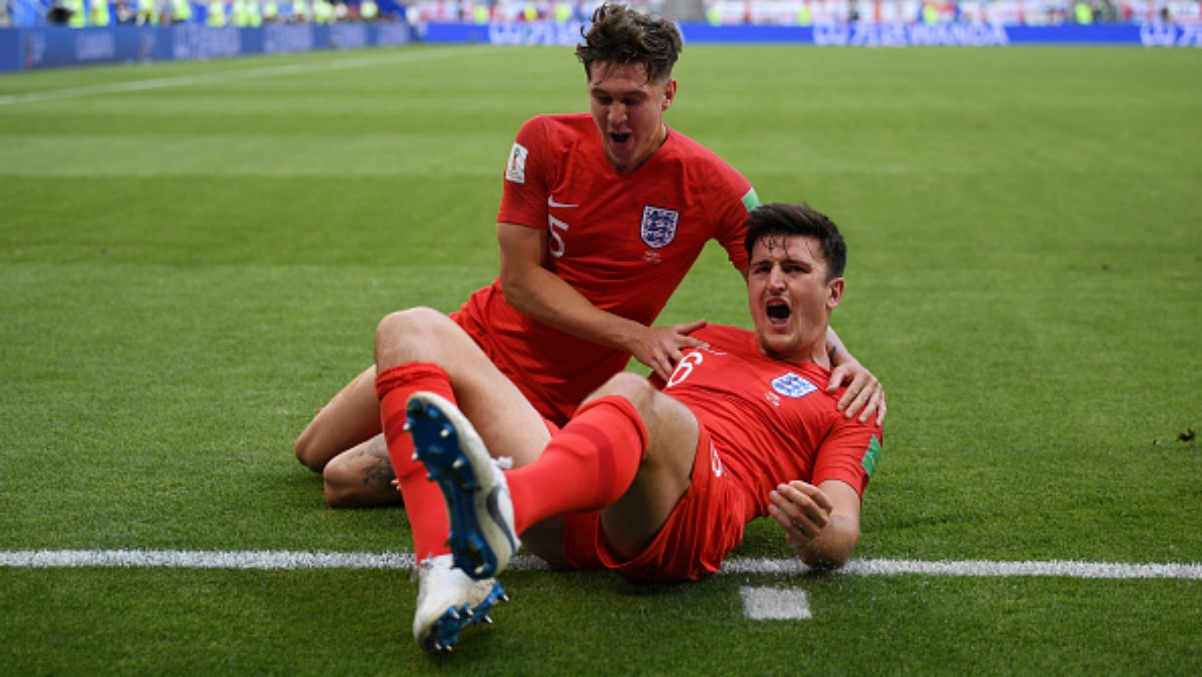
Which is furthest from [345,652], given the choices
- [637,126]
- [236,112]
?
[236,112]

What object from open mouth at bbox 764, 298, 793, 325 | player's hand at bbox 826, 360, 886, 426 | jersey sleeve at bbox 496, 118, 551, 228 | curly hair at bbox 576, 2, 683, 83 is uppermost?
curly hair at bbox 576, 2, 683, 83

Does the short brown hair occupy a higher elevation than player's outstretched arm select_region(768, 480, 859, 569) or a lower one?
higher

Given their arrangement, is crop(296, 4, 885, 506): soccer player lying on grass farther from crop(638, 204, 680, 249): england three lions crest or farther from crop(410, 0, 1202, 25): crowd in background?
crop(410, 0, 1202, 25): crowd in background

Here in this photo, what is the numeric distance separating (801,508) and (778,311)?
32.2 inches

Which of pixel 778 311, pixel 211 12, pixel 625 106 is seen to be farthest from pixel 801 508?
pixel 211 12

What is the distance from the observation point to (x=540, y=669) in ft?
9.77

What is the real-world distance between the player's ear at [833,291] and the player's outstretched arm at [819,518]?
2.08 ft

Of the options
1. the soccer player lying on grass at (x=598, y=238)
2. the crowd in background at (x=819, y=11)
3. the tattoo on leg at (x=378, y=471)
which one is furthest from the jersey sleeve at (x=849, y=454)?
the crowd in background at (x=819, y=11)

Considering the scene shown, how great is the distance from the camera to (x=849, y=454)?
11.9 feet

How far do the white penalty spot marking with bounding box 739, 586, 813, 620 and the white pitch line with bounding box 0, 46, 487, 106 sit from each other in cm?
2052

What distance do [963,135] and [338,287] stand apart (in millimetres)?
11747

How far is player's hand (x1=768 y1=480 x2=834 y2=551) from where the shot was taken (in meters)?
3.24

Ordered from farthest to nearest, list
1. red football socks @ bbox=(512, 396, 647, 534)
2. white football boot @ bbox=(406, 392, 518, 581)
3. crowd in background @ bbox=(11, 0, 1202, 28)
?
crowd in background @ bbox=(11, 0, 1202, 28)
red football socks @ bbox=(512, 396, 647, 534)
white football boot @ bbox=(406, 392, 518, 581)

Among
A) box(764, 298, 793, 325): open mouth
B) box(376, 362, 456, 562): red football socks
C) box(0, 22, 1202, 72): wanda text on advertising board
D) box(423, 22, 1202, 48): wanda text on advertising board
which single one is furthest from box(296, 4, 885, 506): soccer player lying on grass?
box(423, 22, 1202, 48): wanda text on advertising board
